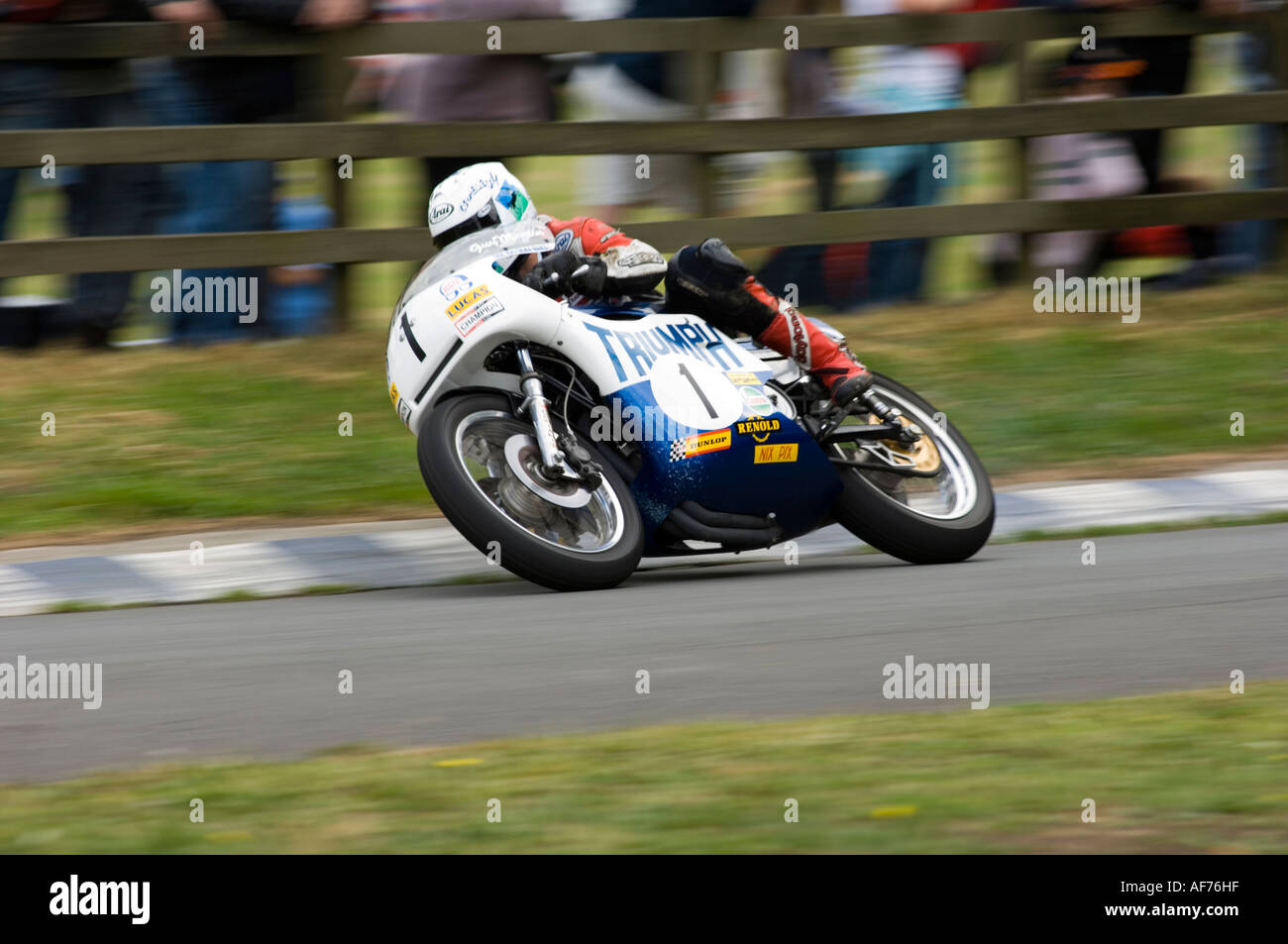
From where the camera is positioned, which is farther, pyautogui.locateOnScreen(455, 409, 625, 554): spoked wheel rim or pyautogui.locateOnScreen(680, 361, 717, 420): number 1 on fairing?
pyautogui.locateOnScreen(680, 361, 717, 420): number 1 on fairing

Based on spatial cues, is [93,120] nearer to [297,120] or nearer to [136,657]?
[297,120]

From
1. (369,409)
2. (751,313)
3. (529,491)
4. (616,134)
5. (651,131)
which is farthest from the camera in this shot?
(651,131)

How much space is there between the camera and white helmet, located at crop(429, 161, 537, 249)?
688cm

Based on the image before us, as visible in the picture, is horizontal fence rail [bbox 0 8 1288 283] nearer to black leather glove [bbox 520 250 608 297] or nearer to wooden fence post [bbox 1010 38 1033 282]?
A: wooden fence post [bbox 1010 38 1033 282]

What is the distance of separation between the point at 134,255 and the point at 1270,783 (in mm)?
6939

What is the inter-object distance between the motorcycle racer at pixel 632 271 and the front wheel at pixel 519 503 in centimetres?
51

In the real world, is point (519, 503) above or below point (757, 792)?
above

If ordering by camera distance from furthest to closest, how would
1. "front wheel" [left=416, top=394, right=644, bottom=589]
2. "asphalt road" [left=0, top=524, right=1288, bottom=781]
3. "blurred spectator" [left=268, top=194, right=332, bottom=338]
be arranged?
"blurred spectator" [left=268, top=194, right=332, bottom=338] < "front wheel" [left=416, top=394, right=644, bottom=589] < "asphalt road" [left=0, top=524, right=1288, bottom=781]

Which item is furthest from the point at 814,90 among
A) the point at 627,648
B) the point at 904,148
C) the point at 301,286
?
the point at 627,648

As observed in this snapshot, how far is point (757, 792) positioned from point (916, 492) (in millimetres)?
3288

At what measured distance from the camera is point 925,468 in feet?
23.4

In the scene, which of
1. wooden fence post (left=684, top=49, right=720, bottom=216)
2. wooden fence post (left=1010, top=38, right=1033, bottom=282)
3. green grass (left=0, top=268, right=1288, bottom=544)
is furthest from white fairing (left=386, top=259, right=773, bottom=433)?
wooden fence post (left=1010, top=38, right=1033, bottom=282)

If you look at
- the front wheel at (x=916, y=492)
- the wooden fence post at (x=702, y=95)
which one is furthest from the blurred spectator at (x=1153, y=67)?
the front wheel at (x=916, y=492)

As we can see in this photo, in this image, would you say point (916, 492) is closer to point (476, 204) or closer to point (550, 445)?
point (550, 445)
